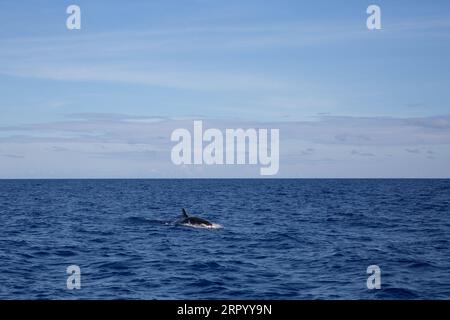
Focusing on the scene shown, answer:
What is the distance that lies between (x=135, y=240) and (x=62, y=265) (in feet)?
31.4

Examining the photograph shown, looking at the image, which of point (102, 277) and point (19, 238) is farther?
point (19, 238)

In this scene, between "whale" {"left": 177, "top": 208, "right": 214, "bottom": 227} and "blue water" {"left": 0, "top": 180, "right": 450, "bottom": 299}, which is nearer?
"blue water" {"left": 0, "top": 180, "right": 450, "bottom": 299}

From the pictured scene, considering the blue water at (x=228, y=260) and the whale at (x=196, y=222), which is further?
the whale at (x=196, y=222)

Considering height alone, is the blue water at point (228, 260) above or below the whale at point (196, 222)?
below

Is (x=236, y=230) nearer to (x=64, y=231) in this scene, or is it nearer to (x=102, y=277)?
(x=64, y=231)

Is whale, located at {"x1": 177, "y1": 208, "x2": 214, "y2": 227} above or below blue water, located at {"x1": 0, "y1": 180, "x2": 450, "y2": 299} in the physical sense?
above

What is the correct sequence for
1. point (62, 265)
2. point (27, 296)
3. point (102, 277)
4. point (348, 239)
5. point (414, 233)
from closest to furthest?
point (27, 296), point (102, 277), point (62, 265), point (348, 239), point (414, 233)

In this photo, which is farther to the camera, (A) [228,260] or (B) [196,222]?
(B) [196,222]

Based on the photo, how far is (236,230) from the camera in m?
39.8

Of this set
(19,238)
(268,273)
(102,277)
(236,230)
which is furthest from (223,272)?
(19,238)

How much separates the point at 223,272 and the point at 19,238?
63.1 ft

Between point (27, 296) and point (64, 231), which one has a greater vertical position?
point (64, 231)

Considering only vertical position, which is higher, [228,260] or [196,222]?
[196,222]
